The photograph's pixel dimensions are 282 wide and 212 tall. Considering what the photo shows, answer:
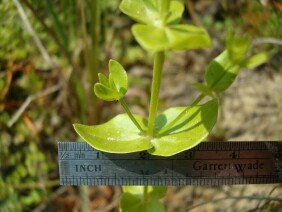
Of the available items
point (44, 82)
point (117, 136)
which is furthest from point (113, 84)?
point (44, 82)

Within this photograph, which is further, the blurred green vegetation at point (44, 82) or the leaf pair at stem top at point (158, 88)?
the blurred green vegetation at point (44, 82)

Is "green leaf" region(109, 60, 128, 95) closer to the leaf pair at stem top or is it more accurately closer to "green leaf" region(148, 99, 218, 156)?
the leaf pair at stem top

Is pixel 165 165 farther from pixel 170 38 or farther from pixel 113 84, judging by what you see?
pixel 170 38

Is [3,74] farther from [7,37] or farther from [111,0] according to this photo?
[111,0]

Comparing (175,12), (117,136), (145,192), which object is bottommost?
(145,192)

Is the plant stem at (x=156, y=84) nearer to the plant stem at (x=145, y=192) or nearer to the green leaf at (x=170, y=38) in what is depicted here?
the green leaf at (x=170, y=38)

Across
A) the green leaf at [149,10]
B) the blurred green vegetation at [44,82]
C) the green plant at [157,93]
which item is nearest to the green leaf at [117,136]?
the green plant at [157,93]
